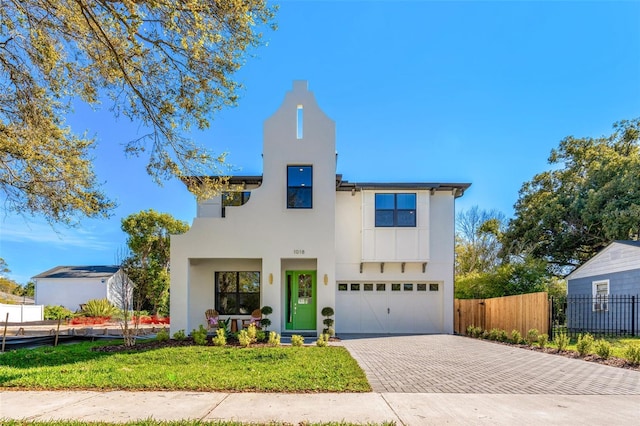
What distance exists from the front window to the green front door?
11988 millimetres

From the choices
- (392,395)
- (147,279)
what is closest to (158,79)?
(392,395)

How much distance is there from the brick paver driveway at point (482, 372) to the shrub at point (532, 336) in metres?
0.92

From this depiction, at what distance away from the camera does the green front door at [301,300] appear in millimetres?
14656

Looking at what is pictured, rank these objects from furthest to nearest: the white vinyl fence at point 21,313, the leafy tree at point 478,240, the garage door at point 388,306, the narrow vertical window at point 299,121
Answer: the leafy tree at point 478,240 → the white vinyl fence at point 21,313 → the garage door at point 388,306 → the narrow vertical window at point 299,121

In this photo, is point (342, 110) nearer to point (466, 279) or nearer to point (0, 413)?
point (466, 279)

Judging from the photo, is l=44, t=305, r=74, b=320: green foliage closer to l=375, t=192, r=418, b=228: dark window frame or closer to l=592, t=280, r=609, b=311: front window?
l=375, t=192, r=418, b=228: dark window frame

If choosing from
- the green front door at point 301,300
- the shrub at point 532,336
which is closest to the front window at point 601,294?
the shrub at point 532,336

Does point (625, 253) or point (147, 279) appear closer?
point (625, 253)

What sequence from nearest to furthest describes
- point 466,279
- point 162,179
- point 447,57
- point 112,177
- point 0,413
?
point 0,413
point 162,179
point 112,177
point 447,57
point 466,279

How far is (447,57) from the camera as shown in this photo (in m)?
12.8

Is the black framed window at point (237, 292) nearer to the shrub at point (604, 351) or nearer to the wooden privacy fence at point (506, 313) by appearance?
the wooden privacy fence at point (506, 313)

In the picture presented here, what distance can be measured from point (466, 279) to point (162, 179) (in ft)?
49.3

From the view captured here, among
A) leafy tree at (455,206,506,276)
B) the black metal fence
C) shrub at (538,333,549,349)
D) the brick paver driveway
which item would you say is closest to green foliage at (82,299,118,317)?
the brick paver driveway

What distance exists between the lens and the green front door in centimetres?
1466
